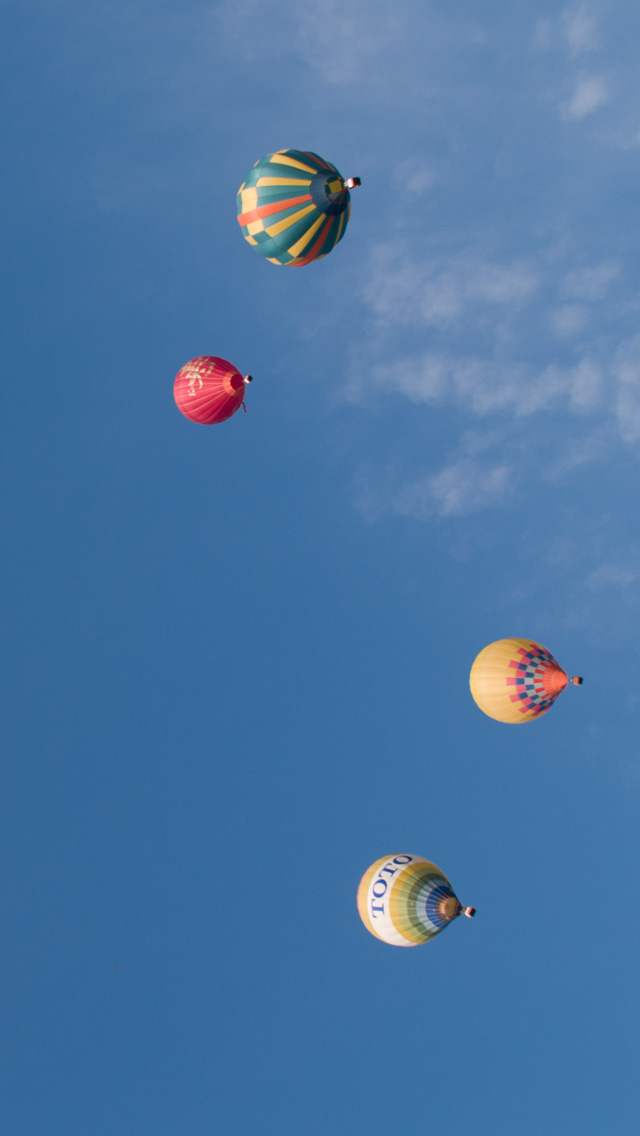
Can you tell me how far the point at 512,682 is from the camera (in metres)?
24.8

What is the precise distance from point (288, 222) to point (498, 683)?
14136 mm

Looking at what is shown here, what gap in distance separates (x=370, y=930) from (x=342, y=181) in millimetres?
20464

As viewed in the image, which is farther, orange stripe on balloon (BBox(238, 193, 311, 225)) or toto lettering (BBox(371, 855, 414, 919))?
toto lettering (BBox(371, 855, 414, 919))

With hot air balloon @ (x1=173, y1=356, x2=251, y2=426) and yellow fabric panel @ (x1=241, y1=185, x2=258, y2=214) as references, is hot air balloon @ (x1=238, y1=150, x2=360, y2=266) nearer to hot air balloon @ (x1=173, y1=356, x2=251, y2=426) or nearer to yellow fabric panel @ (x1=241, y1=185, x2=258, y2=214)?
yellow fabric panel @ (x1=241, y1=185, x2=258, y2=214)

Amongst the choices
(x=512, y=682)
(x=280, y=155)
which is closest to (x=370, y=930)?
(x=512, y=682)

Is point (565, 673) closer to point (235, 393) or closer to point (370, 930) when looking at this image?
point (370, 930)

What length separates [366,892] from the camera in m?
24.1

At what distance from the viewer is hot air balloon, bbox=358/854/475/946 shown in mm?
23047

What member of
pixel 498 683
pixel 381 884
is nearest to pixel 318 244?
pixel 498 683

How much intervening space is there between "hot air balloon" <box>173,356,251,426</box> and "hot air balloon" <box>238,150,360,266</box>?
4.49m

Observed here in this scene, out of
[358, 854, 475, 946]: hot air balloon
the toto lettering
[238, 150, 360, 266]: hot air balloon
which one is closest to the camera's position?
[238, 150, 360, 266]: hot air balloon

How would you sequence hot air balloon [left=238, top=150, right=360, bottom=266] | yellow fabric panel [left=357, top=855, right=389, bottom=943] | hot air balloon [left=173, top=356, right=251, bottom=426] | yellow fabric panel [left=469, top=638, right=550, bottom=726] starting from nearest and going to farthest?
hot air balloon [left=238, top=150, right=360, bottom=266], yellow fabric panel [left=357, top=855, right=389, bottom=943], yellow fabric panel [left=469, top=638, right=550, bottom=726], hot air balloon [left=173, top=356, right=251, bottom=426]

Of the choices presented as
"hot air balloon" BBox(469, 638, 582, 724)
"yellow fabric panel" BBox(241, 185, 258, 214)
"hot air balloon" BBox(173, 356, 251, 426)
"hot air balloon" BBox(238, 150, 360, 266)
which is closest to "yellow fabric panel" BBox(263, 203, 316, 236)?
"hot air balloon" BBox(238, 150, 360, 266)

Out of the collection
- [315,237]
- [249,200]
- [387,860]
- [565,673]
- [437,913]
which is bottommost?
[437,913]
